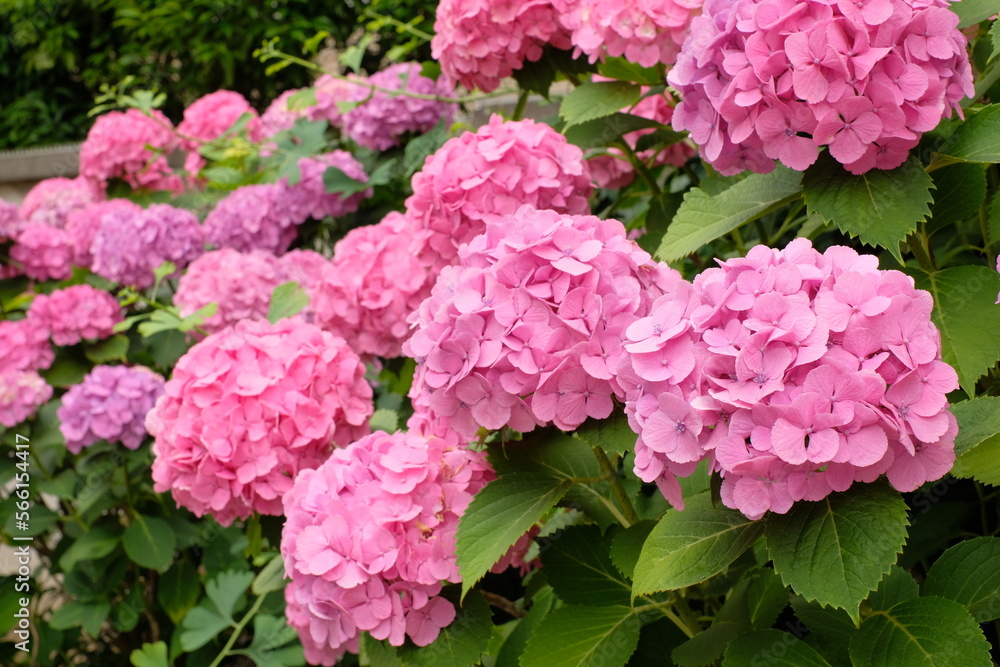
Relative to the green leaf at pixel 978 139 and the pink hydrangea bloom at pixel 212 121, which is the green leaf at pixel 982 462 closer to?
the green leaf at pixel 978 139

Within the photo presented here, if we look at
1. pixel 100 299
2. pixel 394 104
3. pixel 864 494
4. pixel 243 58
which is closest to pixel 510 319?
pixel 864 494

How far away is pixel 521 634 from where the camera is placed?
1574 mm

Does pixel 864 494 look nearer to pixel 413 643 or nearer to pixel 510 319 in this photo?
pixel 510 319

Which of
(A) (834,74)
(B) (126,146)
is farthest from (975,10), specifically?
(B) (126,146)

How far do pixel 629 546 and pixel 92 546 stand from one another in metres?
2.30

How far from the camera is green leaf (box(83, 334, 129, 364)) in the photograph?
10.2 feet

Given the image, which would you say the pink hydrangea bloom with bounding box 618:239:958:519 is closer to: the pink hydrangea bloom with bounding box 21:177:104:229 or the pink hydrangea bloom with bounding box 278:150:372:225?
the pink hydrangea bloom with bounding box 278:150:372:225

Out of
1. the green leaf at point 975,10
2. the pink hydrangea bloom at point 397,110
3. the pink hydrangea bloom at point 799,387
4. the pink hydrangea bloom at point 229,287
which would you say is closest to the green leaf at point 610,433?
the pink hydrangea bloom at point 799,387

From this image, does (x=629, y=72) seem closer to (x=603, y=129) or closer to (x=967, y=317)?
(x=603, y=129)

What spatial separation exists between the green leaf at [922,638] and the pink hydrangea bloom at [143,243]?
8.36ft

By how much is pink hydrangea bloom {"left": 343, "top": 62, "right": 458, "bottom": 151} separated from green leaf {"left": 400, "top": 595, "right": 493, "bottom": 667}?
1.99 m

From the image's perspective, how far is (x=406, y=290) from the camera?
202 cm

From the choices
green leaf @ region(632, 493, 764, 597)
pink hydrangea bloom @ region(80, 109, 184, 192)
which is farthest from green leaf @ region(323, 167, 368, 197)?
green leaf @ region(632, 493, 764, 597)

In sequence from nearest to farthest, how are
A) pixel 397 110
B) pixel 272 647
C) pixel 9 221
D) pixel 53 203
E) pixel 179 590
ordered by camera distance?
1. pixel 272 647
2. pixel 397 110
3. pixel 179 590
4. pixel 9 221
5. pixel 53 203
